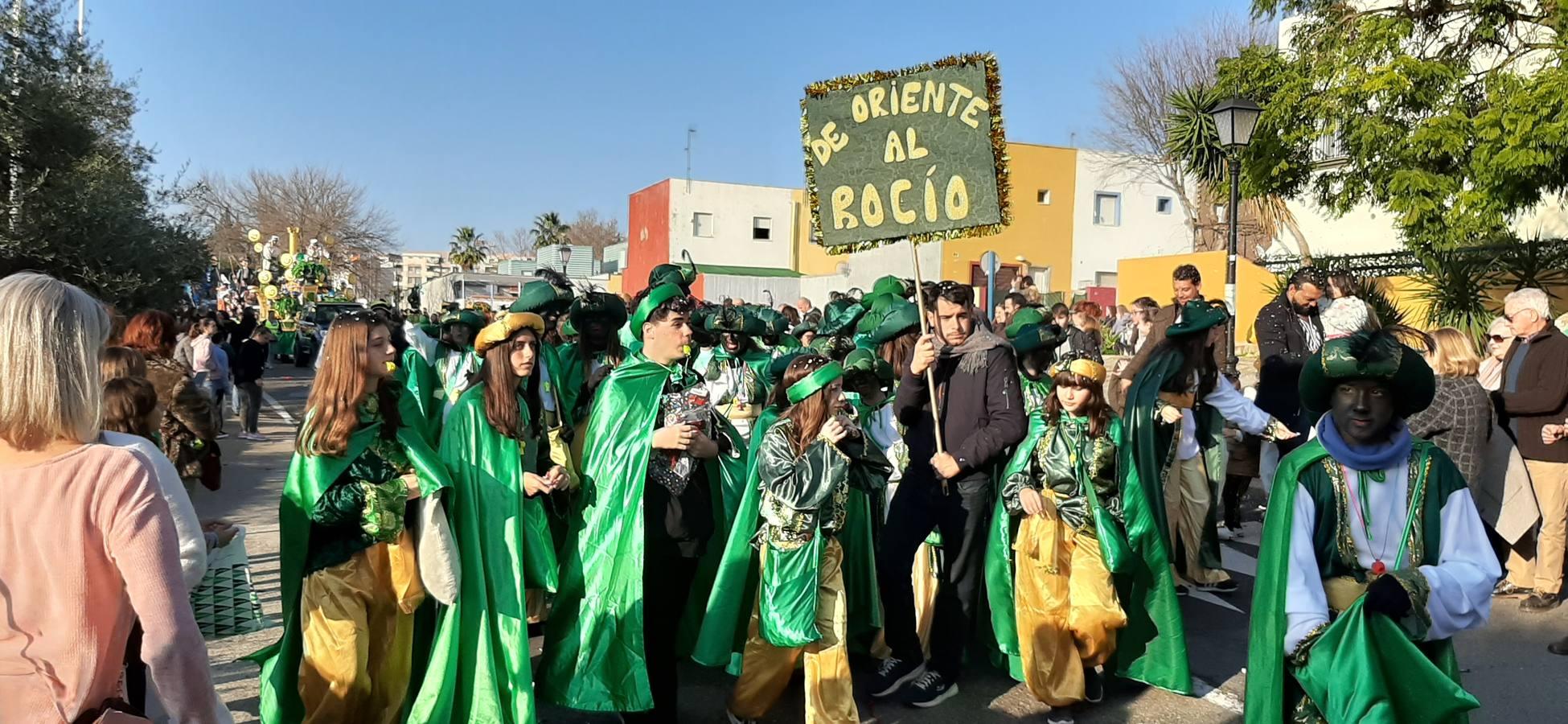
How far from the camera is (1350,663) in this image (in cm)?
277

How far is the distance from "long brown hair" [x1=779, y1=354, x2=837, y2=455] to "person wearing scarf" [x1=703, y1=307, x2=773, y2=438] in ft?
3.38

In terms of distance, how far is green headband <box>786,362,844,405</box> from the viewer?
4.16 metres

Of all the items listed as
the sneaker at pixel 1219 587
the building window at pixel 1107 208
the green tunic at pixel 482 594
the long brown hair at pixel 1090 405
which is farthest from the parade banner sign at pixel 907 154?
the building window at pixel 1107 208

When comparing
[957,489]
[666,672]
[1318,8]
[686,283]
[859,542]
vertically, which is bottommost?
[666,672]

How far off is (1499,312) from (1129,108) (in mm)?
25321

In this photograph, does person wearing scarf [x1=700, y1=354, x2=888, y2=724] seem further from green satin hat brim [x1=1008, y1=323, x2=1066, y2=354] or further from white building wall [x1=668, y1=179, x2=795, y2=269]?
white building wall [x1=668, y1=179, x2=795, y2=269]

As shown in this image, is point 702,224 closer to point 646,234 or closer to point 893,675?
point 646,234

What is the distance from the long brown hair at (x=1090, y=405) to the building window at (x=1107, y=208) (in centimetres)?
3491

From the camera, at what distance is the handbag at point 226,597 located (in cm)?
304

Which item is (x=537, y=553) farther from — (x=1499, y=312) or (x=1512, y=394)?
(x=1499, y=312)

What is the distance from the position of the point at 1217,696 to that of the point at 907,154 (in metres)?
2.97

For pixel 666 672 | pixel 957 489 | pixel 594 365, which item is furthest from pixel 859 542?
pixel 594 365

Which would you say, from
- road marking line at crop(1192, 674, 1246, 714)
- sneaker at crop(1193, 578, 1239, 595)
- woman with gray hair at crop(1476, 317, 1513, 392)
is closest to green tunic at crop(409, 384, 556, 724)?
road marking line at crop(1192, 674, 1246, 714)

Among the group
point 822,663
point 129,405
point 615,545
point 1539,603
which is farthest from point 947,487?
point 1539,603
